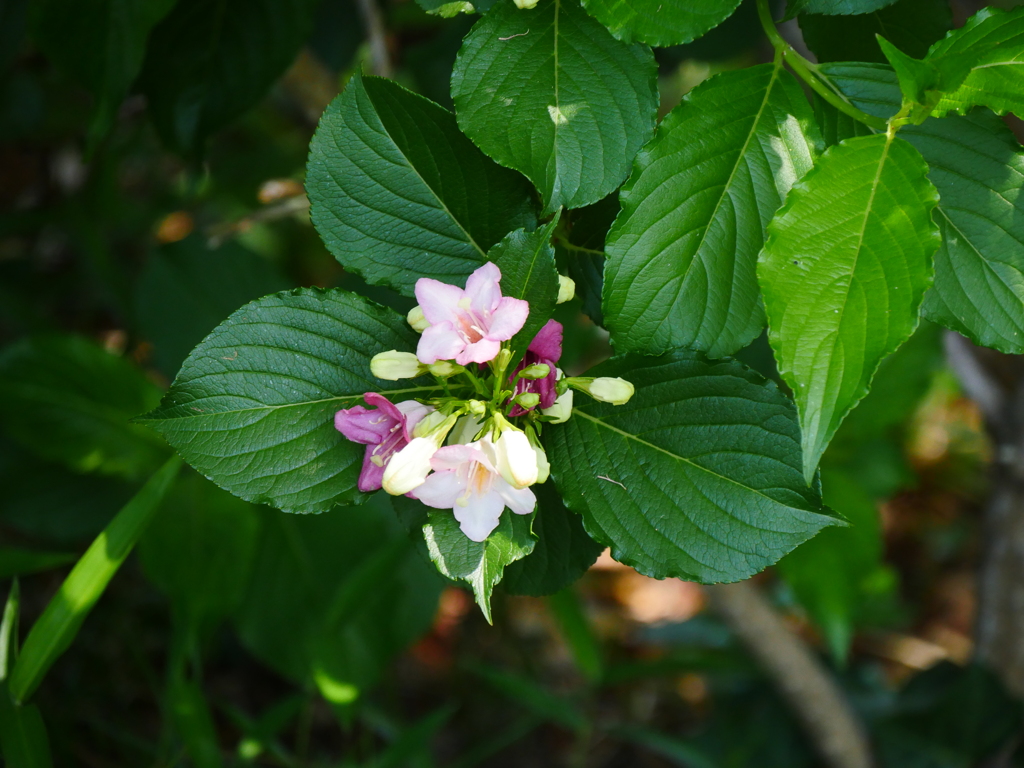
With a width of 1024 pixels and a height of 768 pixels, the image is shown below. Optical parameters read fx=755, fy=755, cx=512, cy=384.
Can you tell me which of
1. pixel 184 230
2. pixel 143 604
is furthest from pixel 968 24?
pixel 184 230

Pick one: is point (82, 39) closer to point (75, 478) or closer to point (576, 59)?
point (576, 59)

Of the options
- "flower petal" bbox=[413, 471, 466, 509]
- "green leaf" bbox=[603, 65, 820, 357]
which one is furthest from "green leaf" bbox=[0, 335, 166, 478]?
"green leaf" bbox=[603, 65, 820, 357]

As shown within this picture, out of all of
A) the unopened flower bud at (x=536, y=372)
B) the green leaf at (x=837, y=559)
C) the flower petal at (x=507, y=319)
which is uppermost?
the flower petal at (x=507, y=319)

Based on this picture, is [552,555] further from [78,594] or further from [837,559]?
[837,559]

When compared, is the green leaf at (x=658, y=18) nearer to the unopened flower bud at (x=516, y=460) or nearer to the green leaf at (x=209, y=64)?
the unopened flower bud at (x=516, y=460)

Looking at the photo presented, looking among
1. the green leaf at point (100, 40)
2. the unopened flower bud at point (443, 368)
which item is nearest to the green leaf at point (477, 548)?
the unopened flower bud at point (443, 368)

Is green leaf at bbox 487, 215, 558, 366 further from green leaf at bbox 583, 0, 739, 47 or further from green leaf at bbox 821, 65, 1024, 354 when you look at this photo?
green leaf at bbox 821, 65, 1024, 354

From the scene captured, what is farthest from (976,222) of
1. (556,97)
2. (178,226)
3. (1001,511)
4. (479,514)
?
(178,226)
